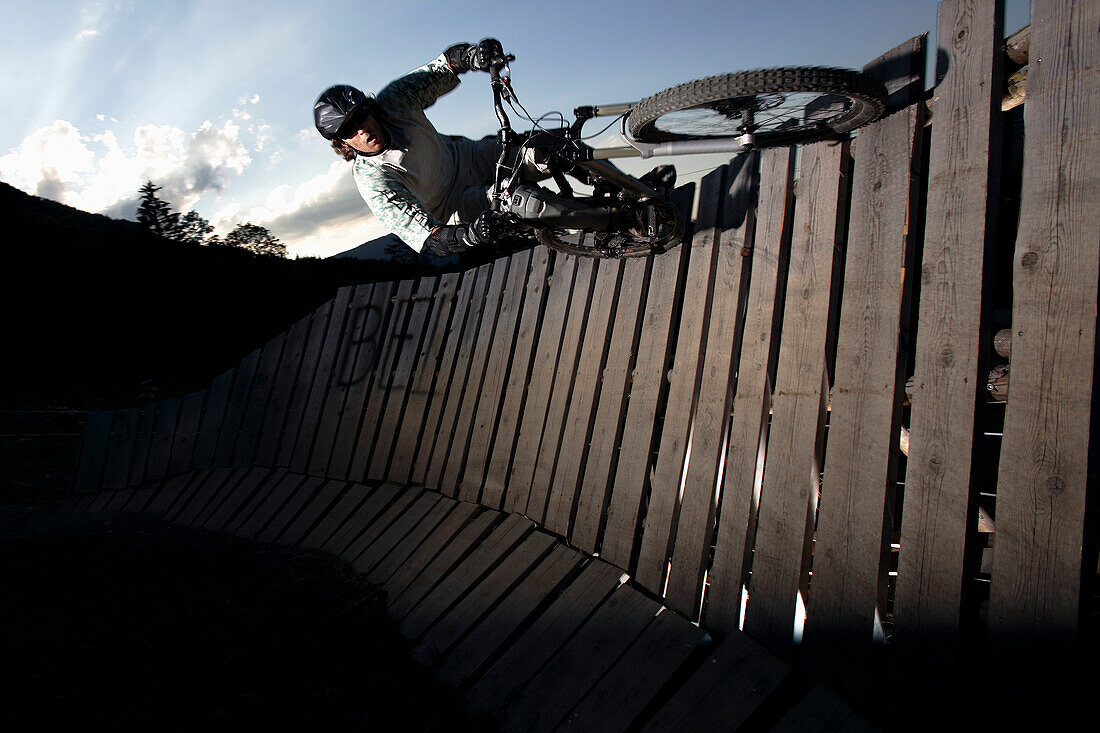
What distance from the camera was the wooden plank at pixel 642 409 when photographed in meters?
3.04

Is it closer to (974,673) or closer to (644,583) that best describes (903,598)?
(974,673)

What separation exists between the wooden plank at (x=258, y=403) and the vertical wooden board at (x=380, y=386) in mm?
1518

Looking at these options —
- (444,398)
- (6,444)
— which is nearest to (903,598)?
(444,398)

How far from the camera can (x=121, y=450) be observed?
8.34m

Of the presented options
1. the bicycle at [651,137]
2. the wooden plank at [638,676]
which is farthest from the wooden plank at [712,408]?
the bicycle at [651,137]

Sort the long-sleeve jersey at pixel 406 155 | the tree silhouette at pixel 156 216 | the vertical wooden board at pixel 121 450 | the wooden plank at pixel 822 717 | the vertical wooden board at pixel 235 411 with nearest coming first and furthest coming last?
the wooden plank at pixel 822 717, the long-sleeve jersey at pixel 406 155, the vertical wooden board at pixel 235 411, the vertical wooden board at pixel 121 450, the tree silhouette at pixel 156 216

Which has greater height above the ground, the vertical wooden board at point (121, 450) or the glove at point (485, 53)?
the glove at point (485, 53)

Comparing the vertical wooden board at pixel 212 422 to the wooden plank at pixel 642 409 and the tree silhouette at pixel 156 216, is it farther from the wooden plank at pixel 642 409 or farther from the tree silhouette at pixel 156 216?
the tree silhouette at pixel 156 216

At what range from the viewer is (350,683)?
9.80 ft

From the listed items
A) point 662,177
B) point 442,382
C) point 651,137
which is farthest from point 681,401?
point 442,382

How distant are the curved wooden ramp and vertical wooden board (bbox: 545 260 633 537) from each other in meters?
0.19

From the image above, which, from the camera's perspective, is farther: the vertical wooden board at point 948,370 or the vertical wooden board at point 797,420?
the vertical wooden board at point 797,420

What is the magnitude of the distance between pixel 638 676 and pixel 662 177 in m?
2.44

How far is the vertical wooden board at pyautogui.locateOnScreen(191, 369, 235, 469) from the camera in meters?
7.25
